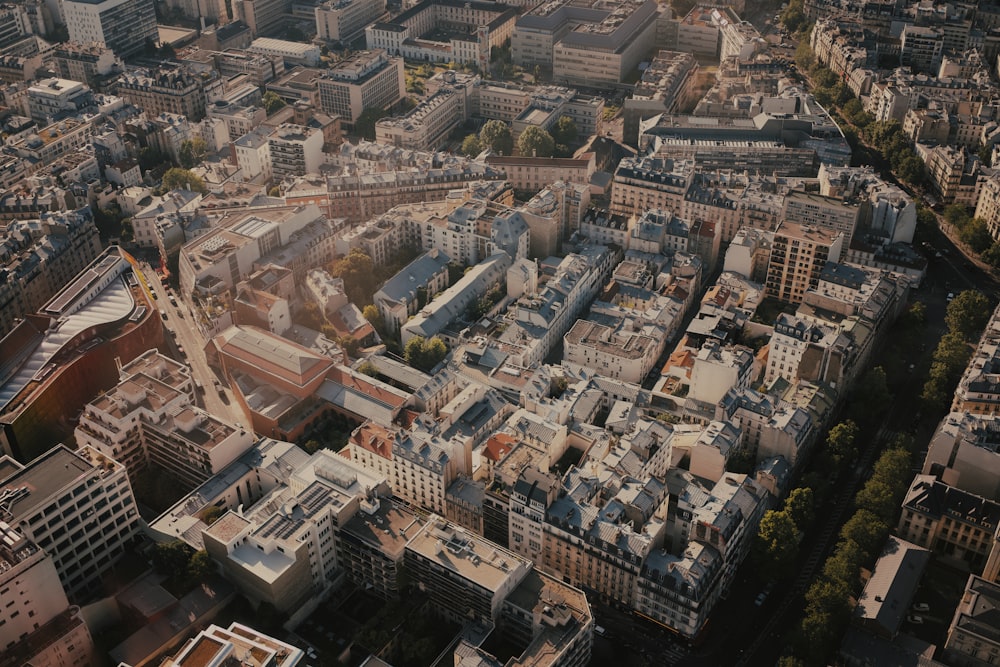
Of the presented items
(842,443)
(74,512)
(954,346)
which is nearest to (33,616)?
(74,512)

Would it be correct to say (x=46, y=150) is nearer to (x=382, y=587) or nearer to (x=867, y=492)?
(x=382, y=587)

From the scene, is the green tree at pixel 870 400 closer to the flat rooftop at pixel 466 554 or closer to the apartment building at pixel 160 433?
the flat rooftop at pixel 466 554

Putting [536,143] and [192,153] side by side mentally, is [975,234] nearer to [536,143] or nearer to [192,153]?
[536,143]

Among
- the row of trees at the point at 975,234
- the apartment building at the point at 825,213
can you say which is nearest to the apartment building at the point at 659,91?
the apartment building at the point at 825,213

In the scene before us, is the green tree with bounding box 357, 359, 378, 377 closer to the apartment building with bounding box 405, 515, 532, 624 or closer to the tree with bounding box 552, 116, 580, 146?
the apartment building with bounding box 405, 515, 532, 624

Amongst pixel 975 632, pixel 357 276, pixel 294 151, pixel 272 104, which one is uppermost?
pixel 294 151

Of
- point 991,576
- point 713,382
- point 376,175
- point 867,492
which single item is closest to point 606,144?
point 376,175
